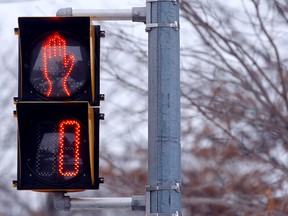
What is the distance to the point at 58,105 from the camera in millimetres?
5922

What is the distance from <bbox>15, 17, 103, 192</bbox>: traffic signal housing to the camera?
5941mm

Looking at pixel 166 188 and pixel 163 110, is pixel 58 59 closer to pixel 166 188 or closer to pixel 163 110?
pixel 163 110

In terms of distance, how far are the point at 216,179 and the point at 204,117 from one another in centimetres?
138

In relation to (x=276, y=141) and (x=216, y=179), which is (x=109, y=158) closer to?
(x=216, y=179)

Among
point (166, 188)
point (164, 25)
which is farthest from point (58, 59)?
point (166, 188)

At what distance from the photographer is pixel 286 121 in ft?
44.0

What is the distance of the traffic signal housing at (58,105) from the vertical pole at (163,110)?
13.8 inches

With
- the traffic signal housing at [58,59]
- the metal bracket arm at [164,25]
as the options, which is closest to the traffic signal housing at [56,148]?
the traffic signal housing at [58,59]

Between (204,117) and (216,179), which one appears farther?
(216,179)

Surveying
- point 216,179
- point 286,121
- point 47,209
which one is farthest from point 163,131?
point 47,209

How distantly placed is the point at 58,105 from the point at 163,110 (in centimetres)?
63

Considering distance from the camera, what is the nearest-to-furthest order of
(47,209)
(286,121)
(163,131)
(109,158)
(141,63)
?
(163,131) → (286,121) → (141,63) → (109,158) → (47,209)

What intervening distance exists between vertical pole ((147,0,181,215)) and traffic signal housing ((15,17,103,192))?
0.35 metres

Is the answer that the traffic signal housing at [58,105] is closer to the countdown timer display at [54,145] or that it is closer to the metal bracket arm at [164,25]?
the countdown timer display at [54,145]
